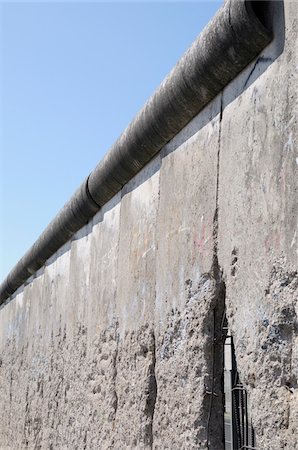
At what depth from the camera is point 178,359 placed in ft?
9.09

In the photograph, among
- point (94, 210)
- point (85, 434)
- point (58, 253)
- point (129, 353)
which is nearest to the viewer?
point (129, 353)

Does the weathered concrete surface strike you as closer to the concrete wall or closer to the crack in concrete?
the concrete wall

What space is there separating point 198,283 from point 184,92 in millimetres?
744

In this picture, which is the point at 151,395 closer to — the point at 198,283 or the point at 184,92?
the point at 198,283

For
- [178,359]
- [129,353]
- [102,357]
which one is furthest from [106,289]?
[178,359]

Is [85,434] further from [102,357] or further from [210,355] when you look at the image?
[210,355]

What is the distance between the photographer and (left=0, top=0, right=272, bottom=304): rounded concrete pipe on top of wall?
2305 millimetres

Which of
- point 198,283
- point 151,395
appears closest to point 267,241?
point 198,283

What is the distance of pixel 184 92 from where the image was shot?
9.26ft

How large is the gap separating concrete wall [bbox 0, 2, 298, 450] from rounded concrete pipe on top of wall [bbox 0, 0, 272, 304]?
5 centimetres

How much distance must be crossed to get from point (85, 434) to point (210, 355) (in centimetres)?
179

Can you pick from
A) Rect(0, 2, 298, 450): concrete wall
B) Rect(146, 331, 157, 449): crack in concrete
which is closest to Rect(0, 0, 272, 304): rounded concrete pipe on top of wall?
Rect(0, 2, 298, 450): concrete wall

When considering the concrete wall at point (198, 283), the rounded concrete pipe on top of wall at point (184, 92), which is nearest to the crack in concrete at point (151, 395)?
the concrete wall at point (198, 283)

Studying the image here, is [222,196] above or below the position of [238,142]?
below
